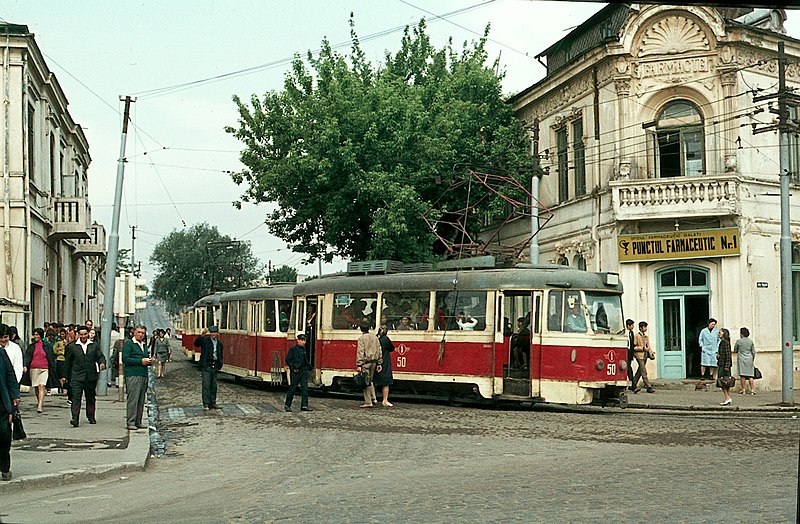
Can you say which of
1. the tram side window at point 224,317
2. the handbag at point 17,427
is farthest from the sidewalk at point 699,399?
the handbag at point 17,427

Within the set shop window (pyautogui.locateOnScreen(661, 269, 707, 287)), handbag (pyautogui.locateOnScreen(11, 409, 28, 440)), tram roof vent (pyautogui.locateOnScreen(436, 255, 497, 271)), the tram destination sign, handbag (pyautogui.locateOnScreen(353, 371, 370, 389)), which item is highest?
the tram destination sign

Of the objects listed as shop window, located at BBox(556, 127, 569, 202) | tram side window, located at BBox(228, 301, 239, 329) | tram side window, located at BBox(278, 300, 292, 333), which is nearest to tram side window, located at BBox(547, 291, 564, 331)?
tram side window, located at BBox(278, 300, 292, 333)

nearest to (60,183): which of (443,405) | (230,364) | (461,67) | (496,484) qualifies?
(230,364)

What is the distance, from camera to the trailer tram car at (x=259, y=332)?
2747 centimetres

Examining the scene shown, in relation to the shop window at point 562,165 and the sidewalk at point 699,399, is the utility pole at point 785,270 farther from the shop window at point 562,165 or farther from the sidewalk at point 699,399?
the shop window at point 562,165

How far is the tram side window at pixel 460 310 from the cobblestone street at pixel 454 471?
2.43 m

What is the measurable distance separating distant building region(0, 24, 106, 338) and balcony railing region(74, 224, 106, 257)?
76 millimetres

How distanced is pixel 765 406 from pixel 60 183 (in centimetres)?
2659

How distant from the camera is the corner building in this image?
89.8 feet

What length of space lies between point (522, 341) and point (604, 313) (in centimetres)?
174

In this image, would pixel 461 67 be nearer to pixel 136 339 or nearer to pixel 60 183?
pixel 60 183

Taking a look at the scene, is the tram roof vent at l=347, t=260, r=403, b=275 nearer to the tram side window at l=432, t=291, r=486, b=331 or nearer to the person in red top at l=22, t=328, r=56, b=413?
the tram side window at l=432, t=291, r=486, b=331

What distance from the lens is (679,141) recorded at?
28500mm

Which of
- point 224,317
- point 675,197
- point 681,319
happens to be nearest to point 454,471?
point 675,197
